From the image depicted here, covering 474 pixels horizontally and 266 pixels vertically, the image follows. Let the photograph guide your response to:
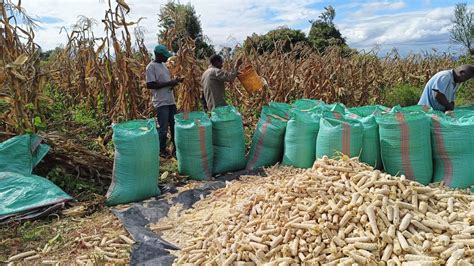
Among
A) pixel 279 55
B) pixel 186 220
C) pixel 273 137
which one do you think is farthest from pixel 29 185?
pixel 279 55

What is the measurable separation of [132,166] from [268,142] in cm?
163

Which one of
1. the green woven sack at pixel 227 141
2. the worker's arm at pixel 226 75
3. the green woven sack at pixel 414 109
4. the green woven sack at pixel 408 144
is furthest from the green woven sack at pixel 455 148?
the worker's arm at pixel 226 75

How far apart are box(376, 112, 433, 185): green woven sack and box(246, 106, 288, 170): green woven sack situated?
1200 mm

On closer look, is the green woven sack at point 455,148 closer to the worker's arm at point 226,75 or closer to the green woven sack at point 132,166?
the worker's arm at point 226,75

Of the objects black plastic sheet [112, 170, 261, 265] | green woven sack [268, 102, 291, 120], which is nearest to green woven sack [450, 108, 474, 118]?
green woven sack [268, 102, 291, 120]

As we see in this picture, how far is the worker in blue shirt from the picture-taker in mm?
4887

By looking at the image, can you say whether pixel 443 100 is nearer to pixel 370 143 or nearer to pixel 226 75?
pixel 370 143

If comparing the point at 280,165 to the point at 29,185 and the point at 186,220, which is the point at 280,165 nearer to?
the point at 186,220

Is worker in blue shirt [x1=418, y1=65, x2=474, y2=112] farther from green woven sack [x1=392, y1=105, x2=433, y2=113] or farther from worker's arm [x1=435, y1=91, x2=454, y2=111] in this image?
green woven sack [x1=392, y1=105, x2=433, y2=113]

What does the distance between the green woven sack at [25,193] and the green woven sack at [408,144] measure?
10.7 ft

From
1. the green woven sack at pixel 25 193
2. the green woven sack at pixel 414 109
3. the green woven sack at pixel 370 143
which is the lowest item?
the green woven sack at pixel 25 193

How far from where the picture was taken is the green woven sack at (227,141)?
5191 mm

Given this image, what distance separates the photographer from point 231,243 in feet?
9.87

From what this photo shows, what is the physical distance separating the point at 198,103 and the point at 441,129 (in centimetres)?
394
